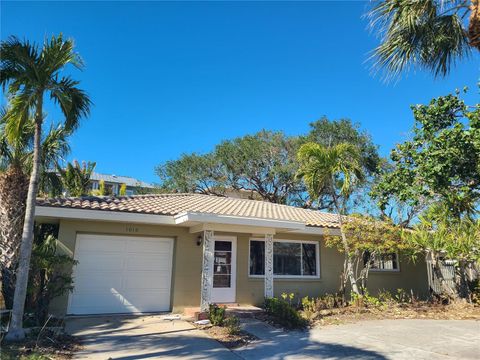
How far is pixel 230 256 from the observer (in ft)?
43.1

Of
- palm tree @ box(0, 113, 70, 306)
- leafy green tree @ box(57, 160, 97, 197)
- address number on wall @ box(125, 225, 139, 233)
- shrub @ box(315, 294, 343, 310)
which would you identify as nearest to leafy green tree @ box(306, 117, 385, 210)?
shrub @ box(315, 294, 343, 310)

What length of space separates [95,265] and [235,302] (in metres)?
4.94

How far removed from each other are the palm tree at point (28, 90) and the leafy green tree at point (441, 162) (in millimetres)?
10924

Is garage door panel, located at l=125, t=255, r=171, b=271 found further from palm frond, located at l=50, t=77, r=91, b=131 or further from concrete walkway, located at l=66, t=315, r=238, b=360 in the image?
palm frond, located at l=50, t=77, r=91, b=131

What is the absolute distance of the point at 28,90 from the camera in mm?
7477

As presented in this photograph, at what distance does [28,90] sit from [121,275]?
21.0 ft

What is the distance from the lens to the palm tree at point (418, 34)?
6512mm

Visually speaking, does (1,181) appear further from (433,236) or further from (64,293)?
(433,236)

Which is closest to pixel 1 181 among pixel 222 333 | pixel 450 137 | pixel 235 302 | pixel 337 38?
pixel 222 333

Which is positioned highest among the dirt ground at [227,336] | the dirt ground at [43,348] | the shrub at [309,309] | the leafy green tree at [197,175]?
the leafy green tree at [197,175]

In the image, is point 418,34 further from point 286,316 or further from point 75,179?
point 75,179

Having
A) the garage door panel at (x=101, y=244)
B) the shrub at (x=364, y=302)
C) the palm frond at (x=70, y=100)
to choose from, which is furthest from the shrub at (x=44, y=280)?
the shrub at (x=364, y=302)

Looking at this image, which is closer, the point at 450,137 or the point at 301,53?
the point at 450,137

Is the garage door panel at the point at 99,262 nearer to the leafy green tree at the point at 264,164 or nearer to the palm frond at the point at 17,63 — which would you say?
the palm frond at the point at 17,63
